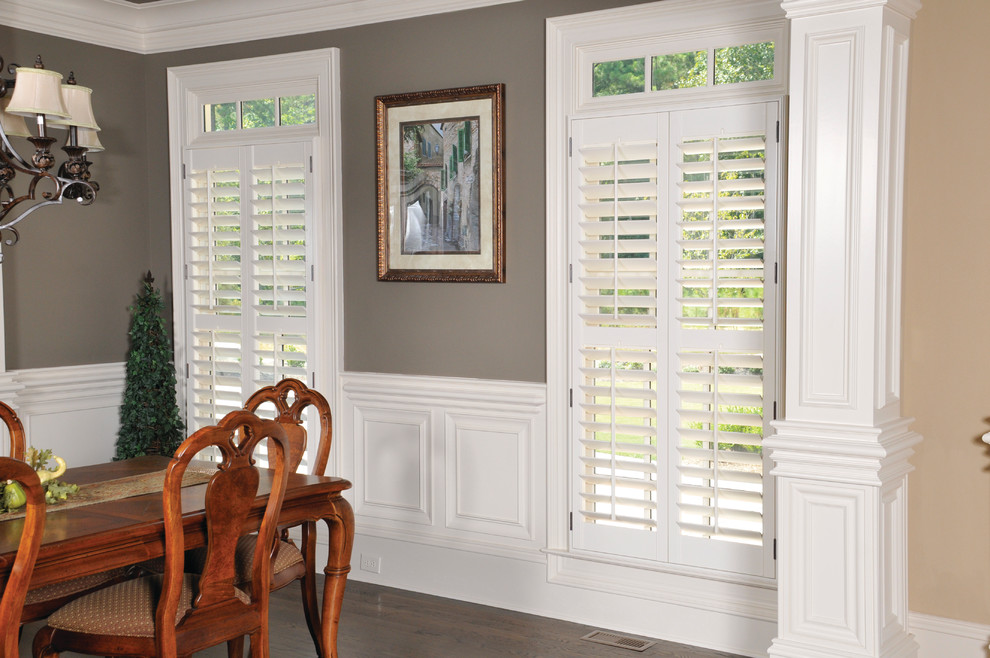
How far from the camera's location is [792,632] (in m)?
3.22

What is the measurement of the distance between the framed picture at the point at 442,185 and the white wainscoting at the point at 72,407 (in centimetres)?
180

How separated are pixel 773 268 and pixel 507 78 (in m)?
1.52

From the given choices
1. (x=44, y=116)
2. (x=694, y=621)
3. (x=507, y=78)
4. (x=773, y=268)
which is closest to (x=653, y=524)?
(x=694, y=621)

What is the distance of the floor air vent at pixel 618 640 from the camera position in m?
3.98

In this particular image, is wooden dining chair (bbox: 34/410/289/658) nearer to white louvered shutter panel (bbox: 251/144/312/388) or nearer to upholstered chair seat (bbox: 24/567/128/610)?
upholstered chair seat (bbox: 24/567/128/610)

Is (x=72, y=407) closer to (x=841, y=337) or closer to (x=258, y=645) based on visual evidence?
(x=258, y=645)

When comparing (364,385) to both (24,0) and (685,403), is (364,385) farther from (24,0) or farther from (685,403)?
(24,0)

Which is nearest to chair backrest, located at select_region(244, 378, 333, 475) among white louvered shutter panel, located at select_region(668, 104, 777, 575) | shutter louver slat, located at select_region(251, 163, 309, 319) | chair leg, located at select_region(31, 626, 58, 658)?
chair leg, located at select_region(31, 626, 58, 658)

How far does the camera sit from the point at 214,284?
534 cm

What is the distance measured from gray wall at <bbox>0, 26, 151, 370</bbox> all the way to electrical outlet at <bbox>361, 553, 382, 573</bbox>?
6.16 feet

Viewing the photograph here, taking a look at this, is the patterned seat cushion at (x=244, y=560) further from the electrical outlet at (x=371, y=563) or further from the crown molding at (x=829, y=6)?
the crown molding at (x=829, y=6)

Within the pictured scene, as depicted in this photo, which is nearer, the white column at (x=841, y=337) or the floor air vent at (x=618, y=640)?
the white column at (x=841, y=337)

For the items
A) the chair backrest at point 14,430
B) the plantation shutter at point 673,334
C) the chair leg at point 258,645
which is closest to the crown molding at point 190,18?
the plantation shutter at point 673,334

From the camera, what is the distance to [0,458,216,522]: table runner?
304 cm
